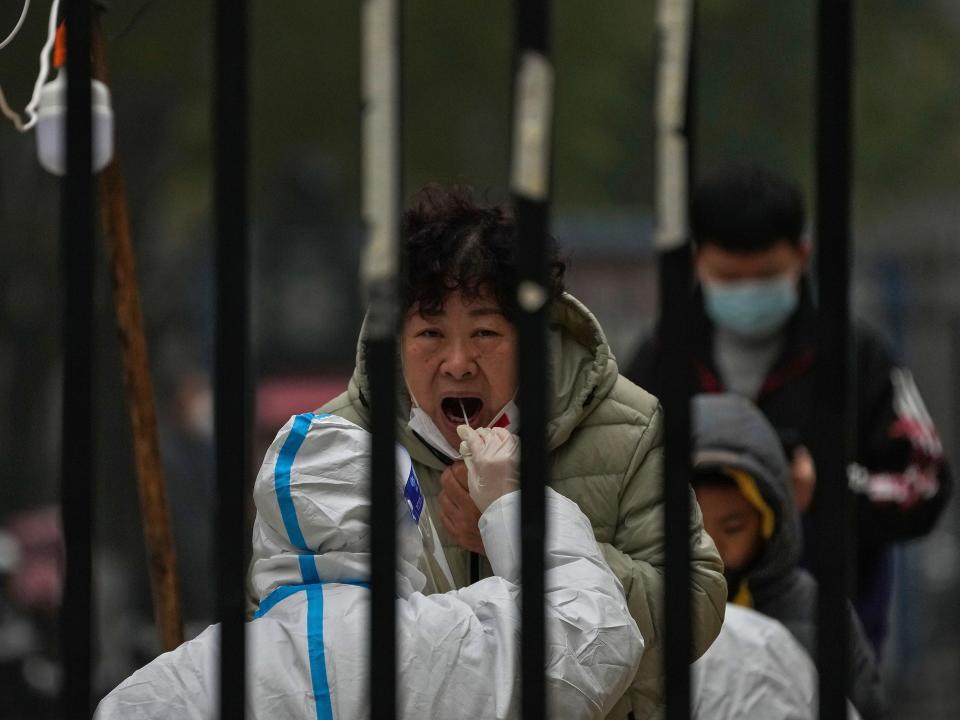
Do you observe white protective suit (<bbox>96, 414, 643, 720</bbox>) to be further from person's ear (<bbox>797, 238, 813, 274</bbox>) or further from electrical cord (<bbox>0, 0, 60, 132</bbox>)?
person's ear (<bbox>797, 238, 813, 274</bbox>)

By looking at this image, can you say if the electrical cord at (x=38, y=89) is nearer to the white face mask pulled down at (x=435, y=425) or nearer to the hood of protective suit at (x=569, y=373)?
the hood of protective suit at (x=569, y=373)

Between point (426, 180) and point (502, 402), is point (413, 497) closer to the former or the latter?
point (502, 402)

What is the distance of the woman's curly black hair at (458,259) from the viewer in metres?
2.89

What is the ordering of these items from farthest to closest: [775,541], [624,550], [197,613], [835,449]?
[197,613]
[775,541]
[624,550]
[835,449]

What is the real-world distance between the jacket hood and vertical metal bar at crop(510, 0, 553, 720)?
2001 millimetres

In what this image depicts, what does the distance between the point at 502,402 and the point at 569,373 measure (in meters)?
0.12

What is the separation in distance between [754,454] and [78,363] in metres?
2.27

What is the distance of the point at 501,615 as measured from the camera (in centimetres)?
230

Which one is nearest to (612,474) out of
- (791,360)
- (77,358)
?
(77,358)

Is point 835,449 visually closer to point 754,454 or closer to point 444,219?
point 444,219

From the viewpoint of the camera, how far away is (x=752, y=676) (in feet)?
11.5

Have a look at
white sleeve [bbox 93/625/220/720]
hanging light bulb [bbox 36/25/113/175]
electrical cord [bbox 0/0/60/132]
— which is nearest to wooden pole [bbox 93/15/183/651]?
hanging light bulb [bbox 36/25/113/175]

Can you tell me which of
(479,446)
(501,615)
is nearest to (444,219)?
(479,446)

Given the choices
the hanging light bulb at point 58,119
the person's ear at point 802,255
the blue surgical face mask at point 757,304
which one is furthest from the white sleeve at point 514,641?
the person's ear at point 802,255
